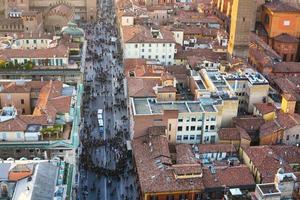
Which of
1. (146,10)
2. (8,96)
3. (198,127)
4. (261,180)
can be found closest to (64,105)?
(8,96)

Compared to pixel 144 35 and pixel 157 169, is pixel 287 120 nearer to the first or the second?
pixel 157 169

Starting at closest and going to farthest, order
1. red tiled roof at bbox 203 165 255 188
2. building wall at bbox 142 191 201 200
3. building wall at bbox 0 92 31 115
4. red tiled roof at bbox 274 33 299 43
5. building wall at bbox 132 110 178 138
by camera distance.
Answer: building wall at bbox 142 191 201 200
red tiled roof at bbox 203 165 255 188
building wall at bbox 132 110 178 138
building wall at bbox 0 92 31 115
red tiled roof at bbox 274 33 299 43

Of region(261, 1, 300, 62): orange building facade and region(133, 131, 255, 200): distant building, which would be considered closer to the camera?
region(133, 131, 255, 200): distant building

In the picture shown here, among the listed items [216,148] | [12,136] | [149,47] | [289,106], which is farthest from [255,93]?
[12,136]

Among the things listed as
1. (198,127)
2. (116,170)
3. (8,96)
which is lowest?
(116,170)

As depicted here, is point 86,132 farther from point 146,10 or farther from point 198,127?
point 146,10

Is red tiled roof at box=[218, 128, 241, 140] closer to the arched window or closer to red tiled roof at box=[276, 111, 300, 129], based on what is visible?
Result: red tiled roof at box=[276, 111, 300, 129]

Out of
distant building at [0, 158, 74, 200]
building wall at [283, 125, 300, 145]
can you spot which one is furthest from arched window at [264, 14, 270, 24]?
distant building at [0, 158, 74, 200]
